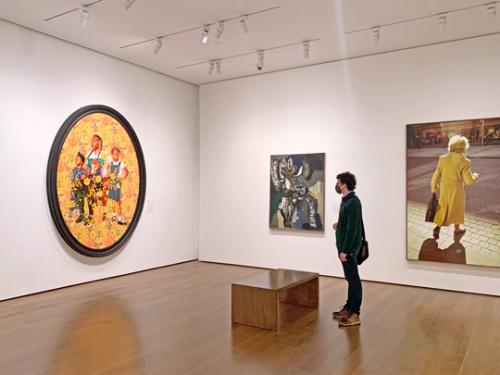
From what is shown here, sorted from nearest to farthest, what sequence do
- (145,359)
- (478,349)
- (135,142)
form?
(145,359)
(478,349)
(135,142)

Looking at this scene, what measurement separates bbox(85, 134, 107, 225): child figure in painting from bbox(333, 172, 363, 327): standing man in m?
3.61

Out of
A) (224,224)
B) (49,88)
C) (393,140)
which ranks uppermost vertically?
(49,88)

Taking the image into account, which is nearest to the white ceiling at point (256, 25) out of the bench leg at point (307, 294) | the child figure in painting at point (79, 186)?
the child figure in painting at point (79, 186)

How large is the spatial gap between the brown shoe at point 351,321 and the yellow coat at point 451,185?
2.28 m

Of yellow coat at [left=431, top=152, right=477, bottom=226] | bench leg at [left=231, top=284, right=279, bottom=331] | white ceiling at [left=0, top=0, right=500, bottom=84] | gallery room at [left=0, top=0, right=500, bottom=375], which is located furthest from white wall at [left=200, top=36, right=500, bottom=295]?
bench leg at [left=231, top=284, right=279, bottom=331]

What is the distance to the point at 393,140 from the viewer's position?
6.22m

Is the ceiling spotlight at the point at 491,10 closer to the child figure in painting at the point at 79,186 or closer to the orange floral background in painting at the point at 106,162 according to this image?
the orange floral background in painting at the point at 106,162

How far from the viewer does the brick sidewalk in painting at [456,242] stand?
214 inches

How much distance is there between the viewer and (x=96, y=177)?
244 inches

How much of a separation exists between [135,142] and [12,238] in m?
2.36

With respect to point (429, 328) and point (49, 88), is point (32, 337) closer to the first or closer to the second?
point (49, 88)

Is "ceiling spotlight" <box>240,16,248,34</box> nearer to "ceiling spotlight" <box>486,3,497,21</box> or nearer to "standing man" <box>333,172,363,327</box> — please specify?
"standing man" <box>333,172,363,327</box>

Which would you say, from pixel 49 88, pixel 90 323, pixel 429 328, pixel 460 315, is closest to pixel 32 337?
pixel 90 323

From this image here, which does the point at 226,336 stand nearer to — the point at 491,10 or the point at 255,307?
the point at 255,307
